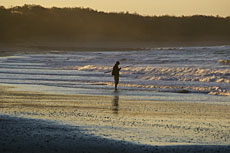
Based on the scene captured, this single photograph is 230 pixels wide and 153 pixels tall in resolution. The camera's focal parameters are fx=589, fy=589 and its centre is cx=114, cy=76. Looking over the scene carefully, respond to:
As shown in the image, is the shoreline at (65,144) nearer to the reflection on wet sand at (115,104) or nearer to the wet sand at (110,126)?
the wet sand at (110,126)

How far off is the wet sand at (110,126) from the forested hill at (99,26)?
4344 inches

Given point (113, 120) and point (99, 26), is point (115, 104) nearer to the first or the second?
point (113, 120)

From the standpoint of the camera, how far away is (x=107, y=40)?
12644 centimetres

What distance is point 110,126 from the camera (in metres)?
12.3

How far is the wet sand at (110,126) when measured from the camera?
1025 centimetres

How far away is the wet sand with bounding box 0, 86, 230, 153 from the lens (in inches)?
404

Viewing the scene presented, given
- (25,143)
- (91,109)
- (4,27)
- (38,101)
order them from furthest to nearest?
(4,27) → (38,101) → (91,109) → (25,143)

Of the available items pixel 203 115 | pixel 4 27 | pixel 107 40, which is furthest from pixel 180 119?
pixel 4 27

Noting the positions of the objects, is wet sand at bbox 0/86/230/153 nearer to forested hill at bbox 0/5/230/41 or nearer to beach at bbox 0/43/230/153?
beach at bbox 0/43/230/153

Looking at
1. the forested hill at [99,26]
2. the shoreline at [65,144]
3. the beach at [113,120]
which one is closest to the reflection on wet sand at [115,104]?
the beach at [113,120]

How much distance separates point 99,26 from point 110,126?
431 feet

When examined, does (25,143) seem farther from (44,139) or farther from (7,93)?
(7,93)

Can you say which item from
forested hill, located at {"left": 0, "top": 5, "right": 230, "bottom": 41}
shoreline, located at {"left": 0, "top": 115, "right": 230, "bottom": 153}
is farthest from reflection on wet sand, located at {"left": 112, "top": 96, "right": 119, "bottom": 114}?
forested hill, located at {"left": 0, "top": 5, "right": 230, "bottom": 41}

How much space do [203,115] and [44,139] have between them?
4980 millimetres
